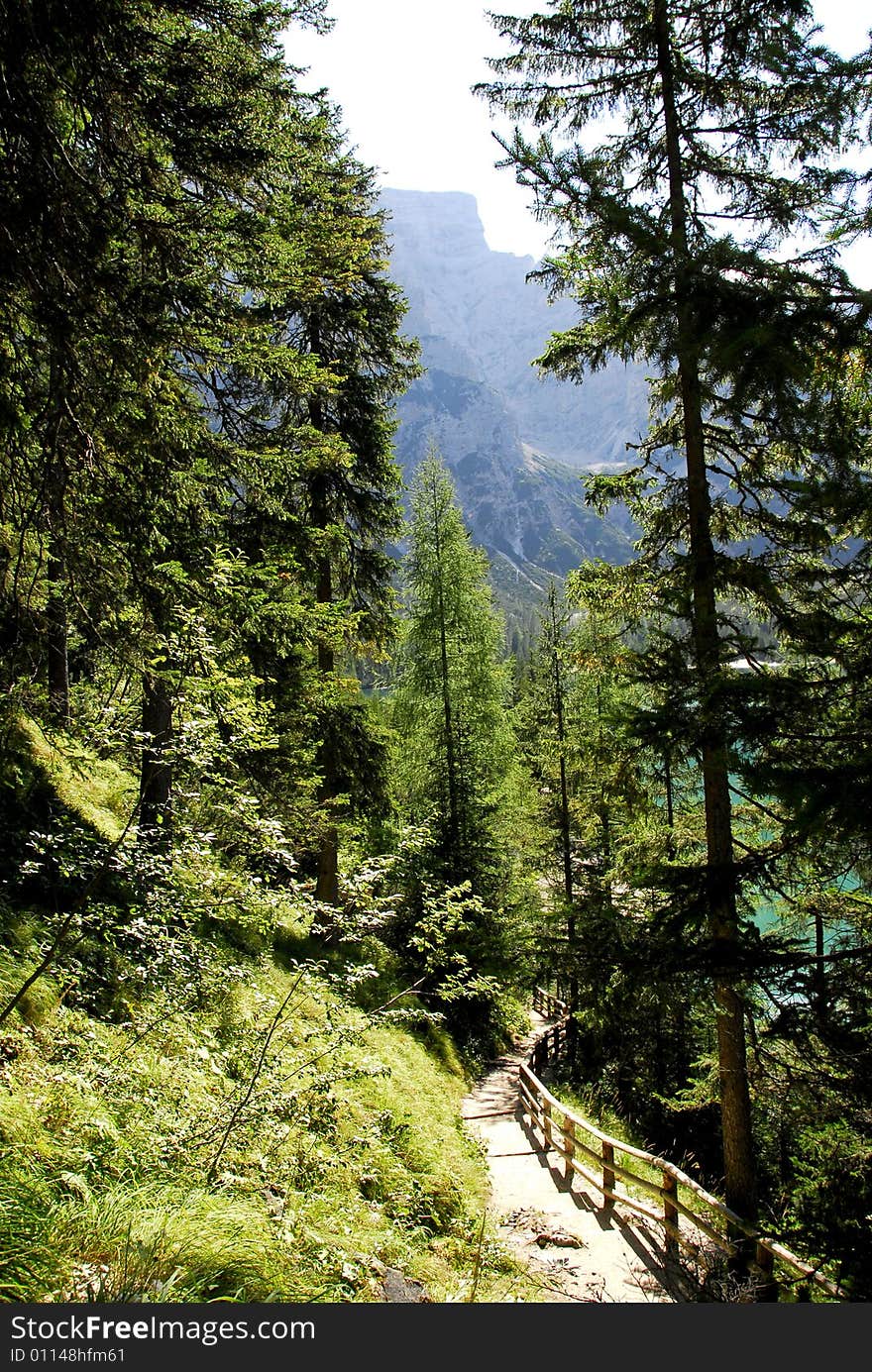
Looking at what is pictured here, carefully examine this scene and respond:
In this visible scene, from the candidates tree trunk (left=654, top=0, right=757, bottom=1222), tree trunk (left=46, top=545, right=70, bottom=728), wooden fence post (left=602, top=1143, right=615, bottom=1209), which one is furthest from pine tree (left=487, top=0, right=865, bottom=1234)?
tree trunk (left=46, top=545, right=70, bottom=728)

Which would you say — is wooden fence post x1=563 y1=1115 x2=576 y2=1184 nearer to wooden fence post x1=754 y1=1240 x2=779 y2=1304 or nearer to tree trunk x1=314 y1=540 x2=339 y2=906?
wooden fence post x1=754 y1=1240 x2=779 y2=1304

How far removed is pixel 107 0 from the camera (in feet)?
14.0

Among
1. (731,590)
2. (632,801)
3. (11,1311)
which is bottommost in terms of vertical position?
(11,1311)

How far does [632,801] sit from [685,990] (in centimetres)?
208

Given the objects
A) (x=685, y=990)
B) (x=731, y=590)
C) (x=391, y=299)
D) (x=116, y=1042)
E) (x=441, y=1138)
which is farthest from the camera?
(x=391, y=299)

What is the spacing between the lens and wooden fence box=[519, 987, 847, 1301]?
663cm

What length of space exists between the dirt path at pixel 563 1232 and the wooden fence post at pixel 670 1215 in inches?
8.7

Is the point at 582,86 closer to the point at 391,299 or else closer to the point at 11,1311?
the point at 391,299

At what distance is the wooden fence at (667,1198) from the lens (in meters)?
6.63

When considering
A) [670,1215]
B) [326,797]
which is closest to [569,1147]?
[670,1215]

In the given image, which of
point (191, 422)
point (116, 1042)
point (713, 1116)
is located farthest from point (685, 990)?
point (713, 1116)

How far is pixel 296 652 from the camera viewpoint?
1052 centimetres

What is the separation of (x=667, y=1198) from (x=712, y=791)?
189 inches

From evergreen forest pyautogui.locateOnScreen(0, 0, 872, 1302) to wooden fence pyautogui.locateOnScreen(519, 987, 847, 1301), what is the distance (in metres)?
0.25
